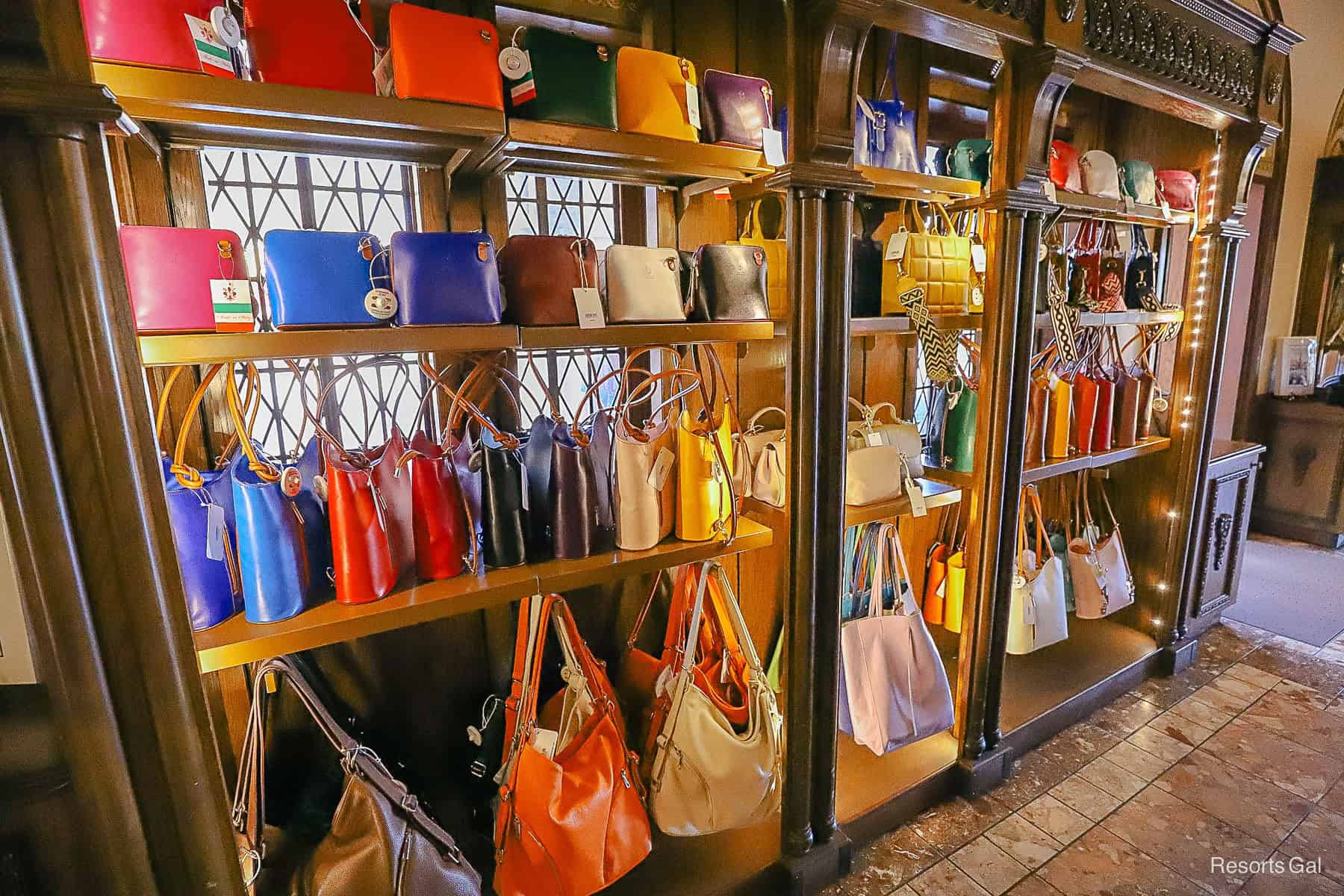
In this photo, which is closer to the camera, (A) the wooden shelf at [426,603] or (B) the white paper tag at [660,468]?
(A) the wooden shelf at [426,603]

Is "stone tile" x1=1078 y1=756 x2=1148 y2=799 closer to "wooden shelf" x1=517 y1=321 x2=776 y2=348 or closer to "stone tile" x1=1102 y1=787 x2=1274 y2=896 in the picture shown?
"stone tile" x1=1102 y1=787 x2=1274 y2=896

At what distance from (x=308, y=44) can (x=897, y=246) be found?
1.44m

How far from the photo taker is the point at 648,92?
1373 millimetres

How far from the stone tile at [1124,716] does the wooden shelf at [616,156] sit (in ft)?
7.79

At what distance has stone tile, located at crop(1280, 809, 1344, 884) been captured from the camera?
185 centimetres

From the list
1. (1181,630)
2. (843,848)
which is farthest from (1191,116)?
(843,848)

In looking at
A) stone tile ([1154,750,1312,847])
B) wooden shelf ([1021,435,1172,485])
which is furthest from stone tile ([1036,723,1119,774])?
wooden shelf ([1021,435,1172,485])

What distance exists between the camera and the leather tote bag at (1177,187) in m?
2.54

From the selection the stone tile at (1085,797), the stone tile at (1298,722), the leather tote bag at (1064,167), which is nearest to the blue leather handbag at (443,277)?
the leather tote bag at (1064,167)

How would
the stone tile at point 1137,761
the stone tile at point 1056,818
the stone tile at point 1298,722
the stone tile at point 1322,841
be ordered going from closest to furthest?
the stone tile at point 1322,841 → the stone tile at point 1056,818 → the stone tile at point 1137,761 → the stone tile at point 1298,722

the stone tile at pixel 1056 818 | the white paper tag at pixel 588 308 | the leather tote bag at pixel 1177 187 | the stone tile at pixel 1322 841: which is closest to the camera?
the white paper tag at pixel 588 308

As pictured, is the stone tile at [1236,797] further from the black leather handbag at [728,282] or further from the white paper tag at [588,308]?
the white paper tag at [588,308]

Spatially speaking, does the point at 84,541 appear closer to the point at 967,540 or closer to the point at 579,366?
the point at 579,366

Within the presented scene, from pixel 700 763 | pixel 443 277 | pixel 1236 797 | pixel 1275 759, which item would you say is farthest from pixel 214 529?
pixel 1275 759
